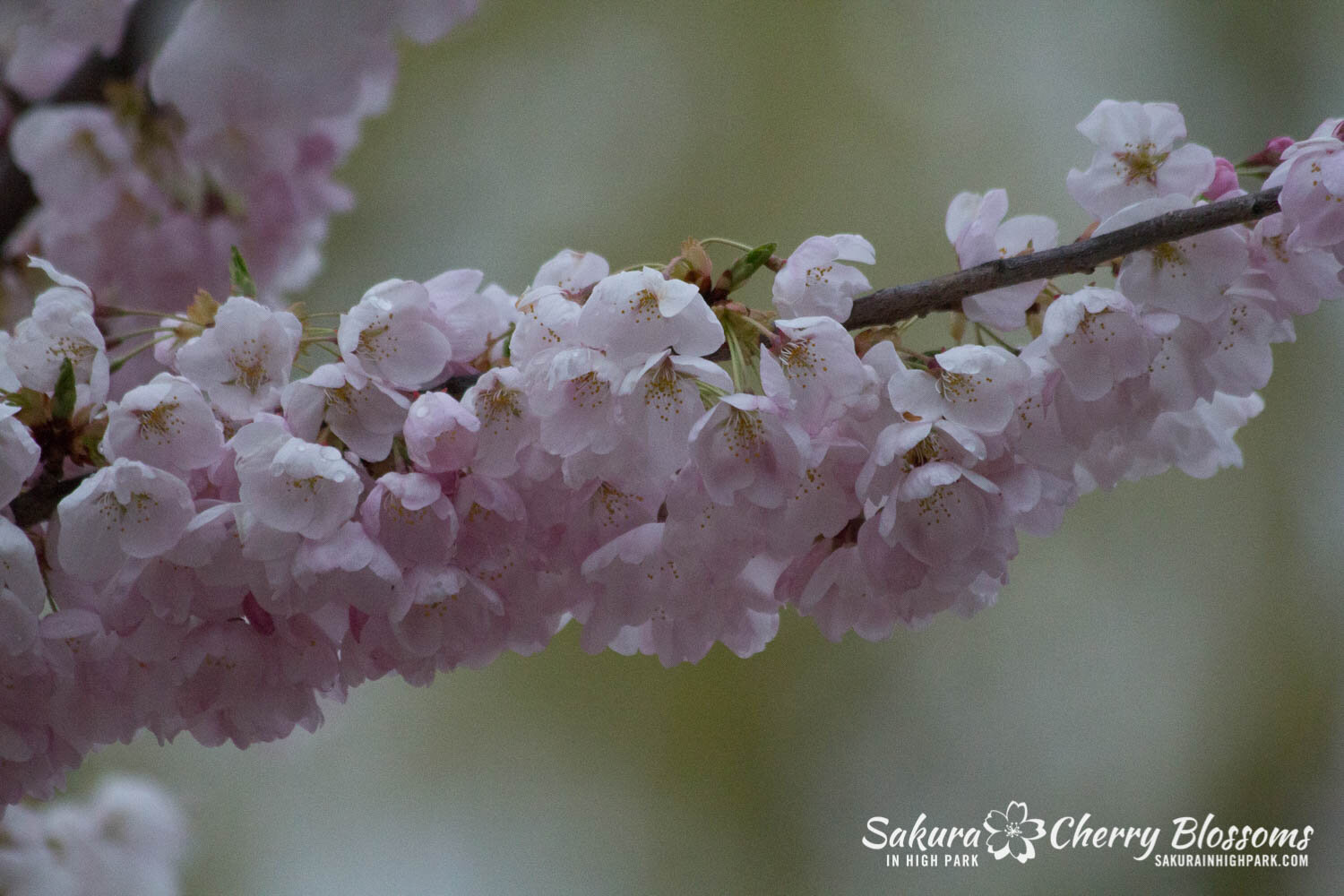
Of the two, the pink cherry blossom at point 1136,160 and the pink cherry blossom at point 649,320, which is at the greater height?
the pink cherry blossom at point 1136,160

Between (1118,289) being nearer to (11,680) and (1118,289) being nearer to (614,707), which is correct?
(11,680)

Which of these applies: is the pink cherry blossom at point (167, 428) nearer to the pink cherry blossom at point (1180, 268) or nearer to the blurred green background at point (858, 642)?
the pink cherry blossom at point (1180, 268)

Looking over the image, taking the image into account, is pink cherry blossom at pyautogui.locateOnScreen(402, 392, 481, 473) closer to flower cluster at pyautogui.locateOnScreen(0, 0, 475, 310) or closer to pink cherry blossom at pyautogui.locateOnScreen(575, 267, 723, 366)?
pink cherry blossom at pyautogui.locateOnScreen(575, 267, 723, 366)

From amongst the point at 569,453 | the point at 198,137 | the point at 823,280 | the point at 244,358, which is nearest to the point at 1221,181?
the point at 823,280

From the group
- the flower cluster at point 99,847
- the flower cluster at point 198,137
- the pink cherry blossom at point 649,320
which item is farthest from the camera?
the flower cluster at point 99,847

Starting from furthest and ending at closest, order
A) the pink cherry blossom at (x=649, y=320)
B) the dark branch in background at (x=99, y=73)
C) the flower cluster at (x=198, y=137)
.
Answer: the dark branch in background at (x=99, y=73)
the flower cluster at (x=198, y=137)
the pink cherry blossom at (x=649, y=320)

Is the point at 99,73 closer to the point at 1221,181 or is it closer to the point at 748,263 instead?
the point at 748,263

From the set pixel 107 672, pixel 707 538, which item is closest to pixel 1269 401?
pixel 707 538

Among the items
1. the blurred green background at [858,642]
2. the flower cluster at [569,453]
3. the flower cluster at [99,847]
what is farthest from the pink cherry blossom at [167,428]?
the blurred green background at [858,642]
